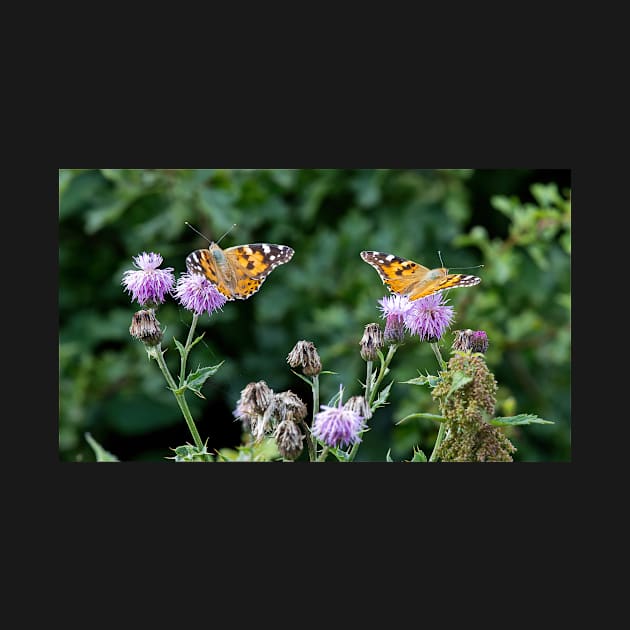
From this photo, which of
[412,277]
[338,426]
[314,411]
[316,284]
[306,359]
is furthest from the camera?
[316,284]

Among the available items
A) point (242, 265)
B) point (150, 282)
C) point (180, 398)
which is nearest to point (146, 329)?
point (150, 282)

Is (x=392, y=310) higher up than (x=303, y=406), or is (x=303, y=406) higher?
(x=392, y=310)

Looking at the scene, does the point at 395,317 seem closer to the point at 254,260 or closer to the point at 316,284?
the point at 254,260

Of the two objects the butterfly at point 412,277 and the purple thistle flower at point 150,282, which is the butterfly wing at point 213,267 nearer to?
the purple thistle flower at point 150,282

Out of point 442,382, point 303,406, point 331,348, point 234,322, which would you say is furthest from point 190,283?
point 234,322

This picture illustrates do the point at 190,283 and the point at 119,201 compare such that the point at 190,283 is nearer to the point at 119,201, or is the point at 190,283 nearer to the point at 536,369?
the point at 119,201

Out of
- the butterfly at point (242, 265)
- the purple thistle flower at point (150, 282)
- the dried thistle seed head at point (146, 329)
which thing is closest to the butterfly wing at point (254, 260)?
the butterfly at point (242, 265)

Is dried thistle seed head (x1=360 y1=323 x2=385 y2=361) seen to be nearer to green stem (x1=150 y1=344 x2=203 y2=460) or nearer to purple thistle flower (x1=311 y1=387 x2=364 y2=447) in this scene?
purple thistle flower (x1=311 y1=387 x2=364 y2=447)
